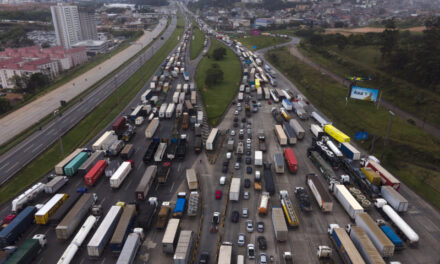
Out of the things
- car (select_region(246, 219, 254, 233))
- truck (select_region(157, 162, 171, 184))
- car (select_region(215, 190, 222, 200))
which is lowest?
car (select_region(246, 219, 254, 233))

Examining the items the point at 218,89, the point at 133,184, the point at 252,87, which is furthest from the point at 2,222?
the point at 252,87

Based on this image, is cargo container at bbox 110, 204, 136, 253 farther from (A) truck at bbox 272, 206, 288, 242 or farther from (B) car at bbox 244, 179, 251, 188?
(A) truck at bbox 272, 206, 288, 242

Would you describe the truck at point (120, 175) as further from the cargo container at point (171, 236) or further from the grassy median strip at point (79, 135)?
the grassy median strip at point (79, 135)

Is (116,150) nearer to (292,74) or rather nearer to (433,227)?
(433,227)

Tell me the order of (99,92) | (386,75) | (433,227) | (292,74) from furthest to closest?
(292,74) → (99,92) → (386,75) → (433,227)

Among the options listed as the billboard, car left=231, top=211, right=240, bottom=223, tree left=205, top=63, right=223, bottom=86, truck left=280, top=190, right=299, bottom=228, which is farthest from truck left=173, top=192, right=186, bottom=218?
tree left=205, top=63, right=223, bottom=86

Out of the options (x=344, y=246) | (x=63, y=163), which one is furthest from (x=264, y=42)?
(x=344, y=246)

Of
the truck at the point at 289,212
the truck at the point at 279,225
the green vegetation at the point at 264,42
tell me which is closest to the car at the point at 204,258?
the truck at the point at 279,225
